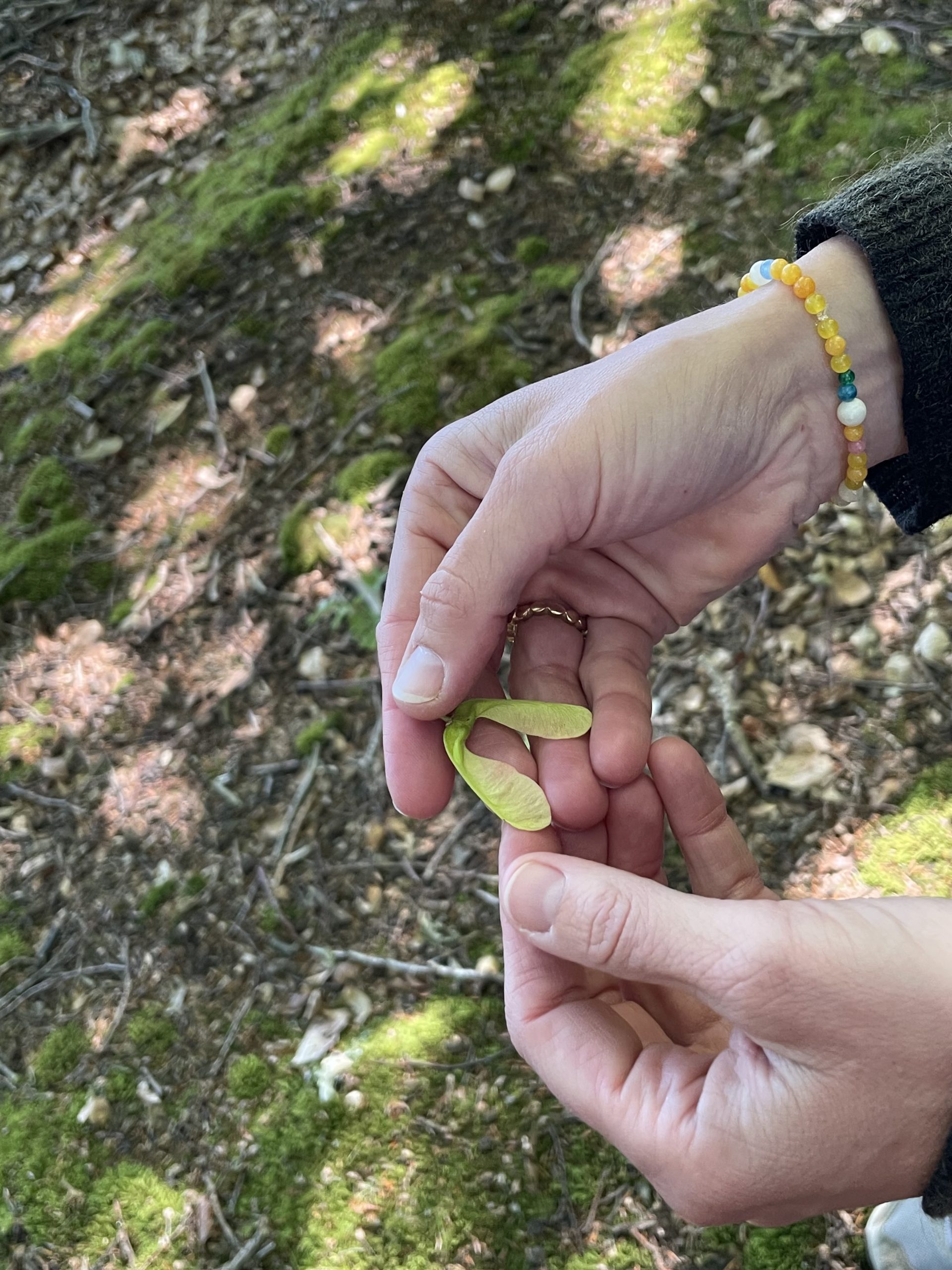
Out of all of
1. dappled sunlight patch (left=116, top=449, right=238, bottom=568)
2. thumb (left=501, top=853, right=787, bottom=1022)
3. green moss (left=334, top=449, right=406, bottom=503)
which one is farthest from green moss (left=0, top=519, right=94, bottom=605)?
thumb (left=501, top=853, right=787, bottom=1022)

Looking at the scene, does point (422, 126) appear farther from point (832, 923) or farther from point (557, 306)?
point (832, 923)

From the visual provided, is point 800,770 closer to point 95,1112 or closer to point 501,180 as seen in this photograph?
point 95,1112

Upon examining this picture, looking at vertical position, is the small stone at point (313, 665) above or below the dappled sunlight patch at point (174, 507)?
below

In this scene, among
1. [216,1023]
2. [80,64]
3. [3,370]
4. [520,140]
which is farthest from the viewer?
[80,64]

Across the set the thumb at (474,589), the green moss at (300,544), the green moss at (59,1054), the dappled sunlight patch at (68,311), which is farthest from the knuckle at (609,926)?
the dappled sunlight patch at (68,311)

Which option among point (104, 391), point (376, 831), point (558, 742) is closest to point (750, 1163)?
point (558, 742)

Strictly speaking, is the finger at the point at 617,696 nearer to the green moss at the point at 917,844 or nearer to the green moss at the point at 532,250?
the green moss at the point at 917,844

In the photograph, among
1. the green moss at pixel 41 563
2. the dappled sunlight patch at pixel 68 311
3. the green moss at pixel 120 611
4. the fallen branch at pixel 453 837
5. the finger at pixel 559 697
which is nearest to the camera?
the finger at pixel 559 697
